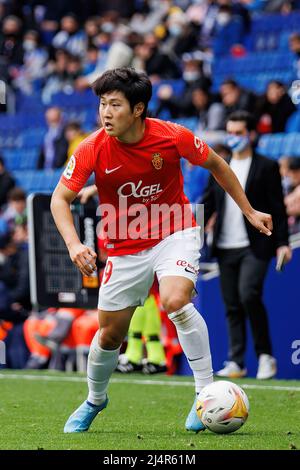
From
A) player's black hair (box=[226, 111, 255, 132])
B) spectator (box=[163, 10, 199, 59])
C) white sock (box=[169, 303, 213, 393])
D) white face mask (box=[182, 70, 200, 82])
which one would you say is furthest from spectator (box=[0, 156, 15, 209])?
white sock (box=[169, 303, 213, 393])

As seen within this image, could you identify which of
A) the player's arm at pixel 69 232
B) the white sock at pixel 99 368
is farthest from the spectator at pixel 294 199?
the player's arm at pixel 69 232

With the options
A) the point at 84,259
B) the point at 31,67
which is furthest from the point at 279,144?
the point at 31,67

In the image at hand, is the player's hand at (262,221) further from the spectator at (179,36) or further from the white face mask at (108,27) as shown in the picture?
the white face mask at (108,27)

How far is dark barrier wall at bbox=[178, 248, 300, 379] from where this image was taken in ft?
35.1

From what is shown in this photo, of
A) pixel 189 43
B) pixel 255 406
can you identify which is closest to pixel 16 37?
pixel 189 43

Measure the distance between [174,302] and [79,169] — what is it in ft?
3.02

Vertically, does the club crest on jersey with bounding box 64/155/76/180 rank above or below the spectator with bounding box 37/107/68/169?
above

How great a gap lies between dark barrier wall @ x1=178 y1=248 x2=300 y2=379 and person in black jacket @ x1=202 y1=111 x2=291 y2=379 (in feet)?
1.25

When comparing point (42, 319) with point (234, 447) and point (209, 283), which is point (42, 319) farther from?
point (234, 447)

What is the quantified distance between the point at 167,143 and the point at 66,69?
1549cm

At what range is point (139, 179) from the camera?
6.39 meters

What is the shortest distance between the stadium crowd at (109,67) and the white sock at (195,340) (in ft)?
17.8

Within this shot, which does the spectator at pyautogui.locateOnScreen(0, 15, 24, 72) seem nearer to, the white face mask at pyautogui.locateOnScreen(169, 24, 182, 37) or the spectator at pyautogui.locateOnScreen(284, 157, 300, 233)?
the white face mask at pyautogui.locateOnScreen(169, 24, 182, 37)

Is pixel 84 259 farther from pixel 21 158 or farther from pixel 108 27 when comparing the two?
pixel 108 27
